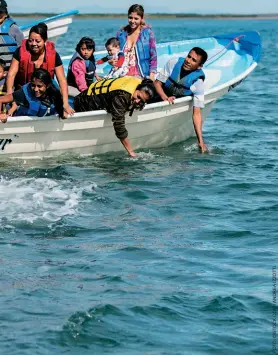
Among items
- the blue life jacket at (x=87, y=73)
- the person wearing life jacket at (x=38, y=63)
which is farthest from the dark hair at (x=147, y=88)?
the blue life jacket at (x=87, y=73)

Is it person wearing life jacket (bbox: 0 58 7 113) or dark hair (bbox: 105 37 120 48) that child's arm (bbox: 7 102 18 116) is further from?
dark hair (bbox: 105 37 120 48)

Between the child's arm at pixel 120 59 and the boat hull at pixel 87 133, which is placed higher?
the child's arm at pixel 120 59

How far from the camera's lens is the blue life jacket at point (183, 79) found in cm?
1199

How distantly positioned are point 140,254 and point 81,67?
4.63 meters

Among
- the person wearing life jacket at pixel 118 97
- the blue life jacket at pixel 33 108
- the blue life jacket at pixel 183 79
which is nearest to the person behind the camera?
the blue life jacket at pixel 33 108

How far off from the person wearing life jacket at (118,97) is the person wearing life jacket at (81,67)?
48cm

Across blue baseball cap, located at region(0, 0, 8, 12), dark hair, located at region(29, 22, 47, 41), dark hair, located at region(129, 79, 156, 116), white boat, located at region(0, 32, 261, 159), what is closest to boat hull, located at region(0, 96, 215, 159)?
white boat, located at region(0, 32, 261, 159)

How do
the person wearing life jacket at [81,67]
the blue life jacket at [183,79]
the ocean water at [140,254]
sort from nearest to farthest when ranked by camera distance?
the ocean water at [140,254], the person wearing life jacket at [81,67], the blue life jacket at [183,79]

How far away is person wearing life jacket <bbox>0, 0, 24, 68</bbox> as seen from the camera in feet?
38.0

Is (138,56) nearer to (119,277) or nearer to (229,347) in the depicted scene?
(119,277)

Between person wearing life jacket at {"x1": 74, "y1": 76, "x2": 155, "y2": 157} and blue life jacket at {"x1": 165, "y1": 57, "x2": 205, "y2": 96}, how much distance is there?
914 mm

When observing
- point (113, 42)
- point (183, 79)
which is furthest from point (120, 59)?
point (183, 79)

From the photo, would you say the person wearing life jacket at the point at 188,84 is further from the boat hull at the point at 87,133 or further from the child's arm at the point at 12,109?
the child's arm at the point at 12,109

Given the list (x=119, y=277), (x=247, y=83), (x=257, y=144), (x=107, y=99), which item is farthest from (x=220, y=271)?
(x=247, y=83)
